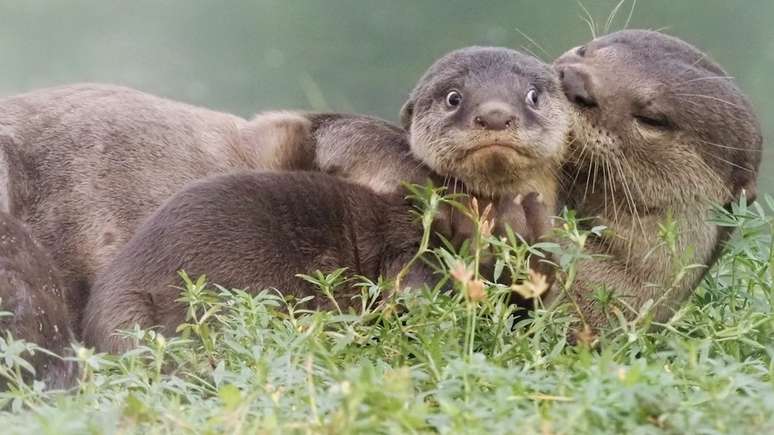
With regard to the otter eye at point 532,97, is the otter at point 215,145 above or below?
below

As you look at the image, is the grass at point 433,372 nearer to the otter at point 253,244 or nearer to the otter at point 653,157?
the otter at point 253,244

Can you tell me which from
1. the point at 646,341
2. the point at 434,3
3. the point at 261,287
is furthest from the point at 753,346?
the point at 434,3

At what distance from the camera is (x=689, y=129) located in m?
4.90

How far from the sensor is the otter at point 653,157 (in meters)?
4.89

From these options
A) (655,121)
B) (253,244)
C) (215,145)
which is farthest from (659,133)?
(215,145)

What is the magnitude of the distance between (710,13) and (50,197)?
4481mm

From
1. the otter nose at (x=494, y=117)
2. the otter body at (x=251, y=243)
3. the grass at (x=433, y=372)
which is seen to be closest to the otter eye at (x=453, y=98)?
the otter nose at (x=494, y=117)

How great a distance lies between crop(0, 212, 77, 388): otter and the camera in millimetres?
4203

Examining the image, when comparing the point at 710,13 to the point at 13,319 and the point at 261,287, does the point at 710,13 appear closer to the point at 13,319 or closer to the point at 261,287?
the point at 261,287

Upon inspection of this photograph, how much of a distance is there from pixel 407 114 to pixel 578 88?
612 millimetres

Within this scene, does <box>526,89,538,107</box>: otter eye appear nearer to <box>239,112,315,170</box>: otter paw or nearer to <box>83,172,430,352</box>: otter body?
<box>83,172,430,352</box>: otter body

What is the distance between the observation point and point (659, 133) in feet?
16.1

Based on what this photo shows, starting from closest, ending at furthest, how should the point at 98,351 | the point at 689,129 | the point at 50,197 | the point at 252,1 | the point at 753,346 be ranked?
the point at 753,346 → the point at 98,351 → the point at 689,129 → the point at 50,197 → the point at 252,1

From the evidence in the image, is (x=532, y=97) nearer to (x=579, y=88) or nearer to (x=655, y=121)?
(x=579, y=88)
